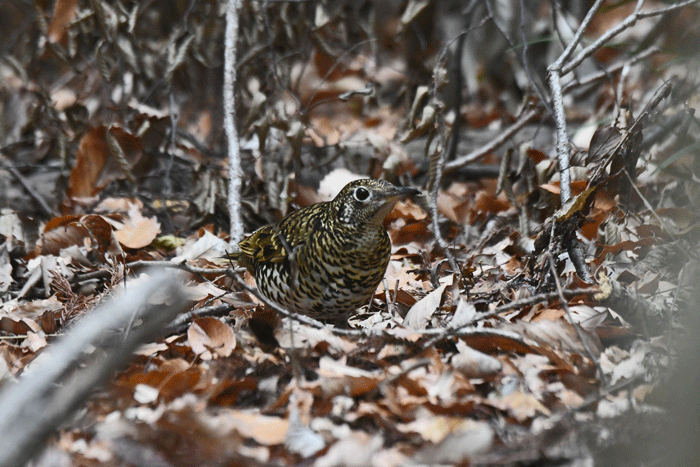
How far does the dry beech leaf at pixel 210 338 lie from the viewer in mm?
3141

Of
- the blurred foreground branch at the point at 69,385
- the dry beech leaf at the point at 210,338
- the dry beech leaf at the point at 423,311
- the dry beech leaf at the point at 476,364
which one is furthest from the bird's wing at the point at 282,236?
the blurred foreground branch at the point at 69,385

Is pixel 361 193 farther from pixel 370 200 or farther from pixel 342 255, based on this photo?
pixel 342 255

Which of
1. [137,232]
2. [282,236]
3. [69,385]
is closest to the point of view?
[69,385]

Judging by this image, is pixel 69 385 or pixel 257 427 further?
pixel 257 427

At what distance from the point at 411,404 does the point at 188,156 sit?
14.6ft

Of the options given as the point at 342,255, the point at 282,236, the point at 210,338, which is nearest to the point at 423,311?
the point at 342,255

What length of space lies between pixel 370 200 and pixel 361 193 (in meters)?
0.07

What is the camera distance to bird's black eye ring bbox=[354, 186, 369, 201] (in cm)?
333

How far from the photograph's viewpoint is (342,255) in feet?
10.9

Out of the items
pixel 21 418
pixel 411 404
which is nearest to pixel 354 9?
pixel 411 404

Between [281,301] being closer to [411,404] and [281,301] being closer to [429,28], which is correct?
[411,404]

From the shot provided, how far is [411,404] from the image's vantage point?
2547 mm

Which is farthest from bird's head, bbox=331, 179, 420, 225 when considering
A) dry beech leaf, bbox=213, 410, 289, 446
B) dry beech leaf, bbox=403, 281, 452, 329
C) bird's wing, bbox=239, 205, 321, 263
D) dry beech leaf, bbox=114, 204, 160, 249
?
dry beech leaf, bbox=114, 204, 160, 249

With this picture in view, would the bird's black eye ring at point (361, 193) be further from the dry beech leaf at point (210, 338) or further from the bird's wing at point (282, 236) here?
the dry beech leaf at point (210, 338)
